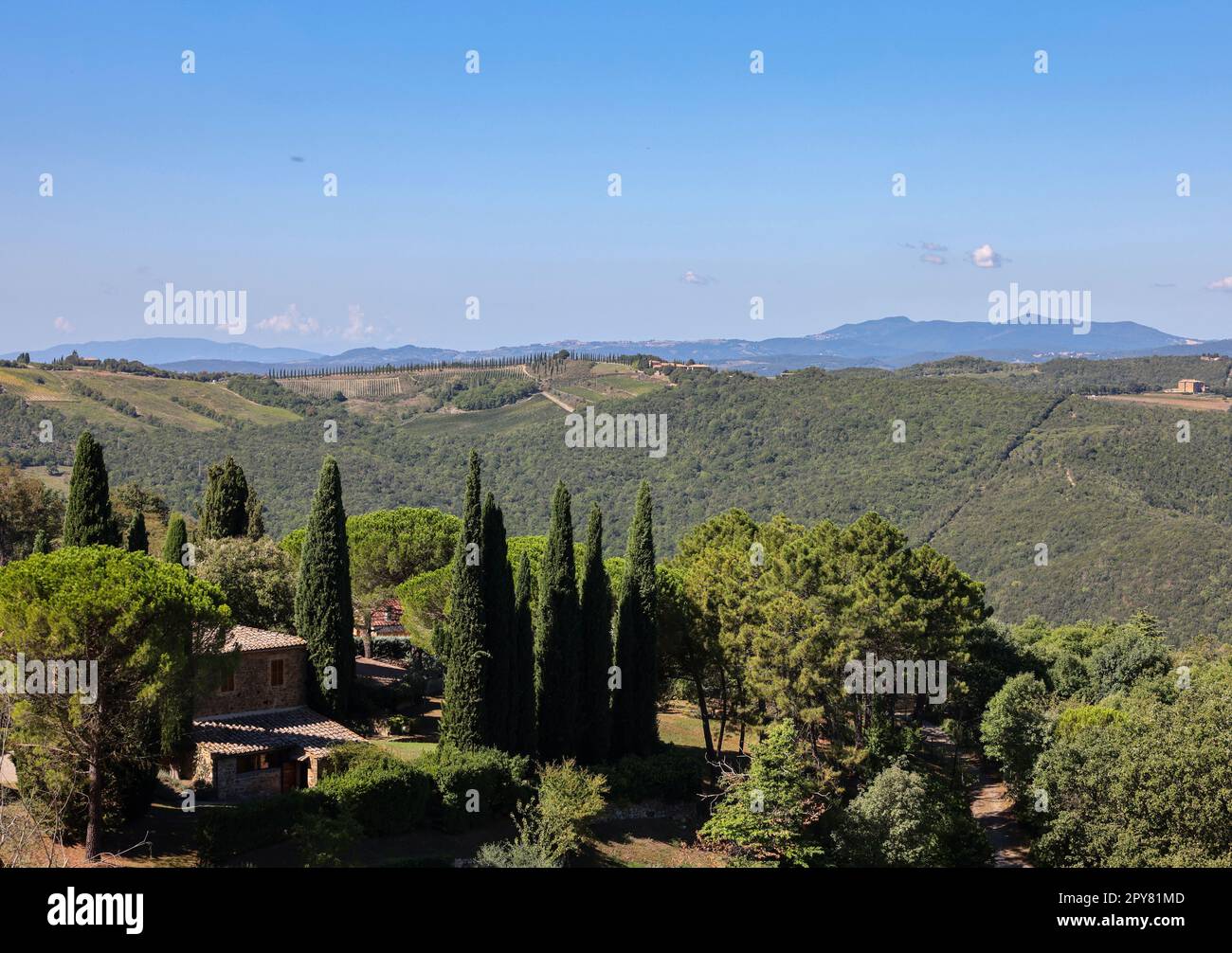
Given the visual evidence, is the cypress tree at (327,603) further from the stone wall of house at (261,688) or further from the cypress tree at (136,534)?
the cypress tree at (136,534)

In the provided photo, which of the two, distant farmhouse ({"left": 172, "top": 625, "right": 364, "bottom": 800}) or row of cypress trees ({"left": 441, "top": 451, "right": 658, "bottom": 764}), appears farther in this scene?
row of cypress trees ({"left": 441, "top": 451, "right": 658, "bottom": 764})

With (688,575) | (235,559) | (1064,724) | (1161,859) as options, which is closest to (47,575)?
(235,559)

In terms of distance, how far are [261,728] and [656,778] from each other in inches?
420

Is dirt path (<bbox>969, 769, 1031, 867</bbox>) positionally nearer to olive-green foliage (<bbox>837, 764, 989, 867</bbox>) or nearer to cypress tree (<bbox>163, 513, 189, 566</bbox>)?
olive-green foliage (<bbox>837, 764, 989, 867</bbox>)

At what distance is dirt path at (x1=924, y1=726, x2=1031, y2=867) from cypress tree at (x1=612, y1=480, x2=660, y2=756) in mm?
10382

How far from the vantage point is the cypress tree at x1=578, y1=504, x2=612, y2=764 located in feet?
99.3

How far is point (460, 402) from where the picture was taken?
543 feet

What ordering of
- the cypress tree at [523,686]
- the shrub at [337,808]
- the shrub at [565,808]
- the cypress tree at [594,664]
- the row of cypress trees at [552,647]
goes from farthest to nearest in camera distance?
the cypress tree at [594,664] < the cypress tree at [523,686] < the row of cypress trees at [552,647] < the shrub at [565,808] < the shrub at [337,808]

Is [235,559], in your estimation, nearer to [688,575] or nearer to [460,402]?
[688,575]

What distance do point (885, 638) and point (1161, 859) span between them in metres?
10.4

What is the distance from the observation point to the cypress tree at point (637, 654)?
104 feet

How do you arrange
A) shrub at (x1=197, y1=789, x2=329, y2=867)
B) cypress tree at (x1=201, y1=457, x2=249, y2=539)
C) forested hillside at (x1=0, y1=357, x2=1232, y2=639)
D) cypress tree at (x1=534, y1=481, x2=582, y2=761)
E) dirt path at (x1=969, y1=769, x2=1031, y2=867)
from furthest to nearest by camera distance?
forested hillside at (x1=0, y1=357, x2=1232, y2=639)
cypress tree at (x1=201, y1=457, x2=249, y2=539)
dirt path at (x1=969, y1=769, x2=1031, y2=867)
cypress tree at (x1=534, y1=481, x2=582, y2=761)
shrub at (x1=197, y1=789, x2=329, y2=867)

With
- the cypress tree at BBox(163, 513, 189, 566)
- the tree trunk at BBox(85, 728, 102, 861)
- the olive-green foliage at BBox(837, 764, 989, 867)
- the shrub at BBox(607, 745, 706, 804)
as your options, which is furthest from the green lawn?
the olive-green foliage at BBox(837, 764, 989, 867)

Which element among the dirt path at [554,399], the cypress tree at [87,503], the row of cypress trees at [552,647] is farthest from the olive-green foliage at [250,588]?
the dirt path at [554,399]
